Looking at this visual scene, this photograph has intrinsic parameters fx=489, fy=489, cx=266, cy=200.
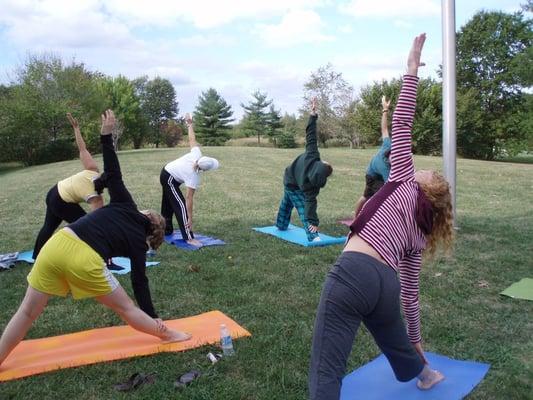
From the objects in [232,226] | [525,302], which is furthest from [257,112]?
[525,302]

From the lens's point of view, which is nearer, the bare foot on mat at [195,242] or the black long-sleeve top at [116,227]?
the black long-sleeve top at [116,227]

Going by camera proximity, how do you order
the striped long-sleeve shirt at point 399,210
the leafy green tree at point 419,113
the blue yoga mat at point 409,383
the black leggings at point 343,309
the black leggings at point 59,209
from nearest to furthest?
the black leggings at point 343,309 → the striped long-sleeve shirt at point 399,210 → the blue yoga mat at point 409,383 → the black leggings at point 59,209 → the leafy green tree at point 419,113

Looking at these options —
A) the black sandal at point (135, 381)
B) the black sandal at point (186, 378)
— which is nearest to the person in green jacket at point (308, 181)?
the black sandal at point (186, 378)

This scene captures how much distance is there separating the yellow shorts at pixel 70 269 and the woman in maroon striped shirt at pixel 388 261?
178 centimetres

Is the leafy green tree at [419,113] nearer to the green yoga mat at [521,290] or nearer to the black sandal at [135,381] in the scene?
the green yoga mat at [521,290]

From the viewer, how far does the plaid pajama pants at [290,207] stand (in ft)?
25.0

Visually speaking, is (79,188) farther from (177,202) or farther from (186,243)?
(186,243)

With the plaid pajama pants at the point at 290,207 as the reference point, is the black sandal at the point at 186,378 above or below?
below

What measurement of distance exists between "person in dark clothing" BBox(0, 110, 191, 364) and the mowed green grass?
44 centimetres

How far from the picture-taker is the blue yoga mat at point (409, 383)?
3.32m

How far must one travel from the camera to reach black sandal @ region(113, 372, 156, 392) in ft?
11.2

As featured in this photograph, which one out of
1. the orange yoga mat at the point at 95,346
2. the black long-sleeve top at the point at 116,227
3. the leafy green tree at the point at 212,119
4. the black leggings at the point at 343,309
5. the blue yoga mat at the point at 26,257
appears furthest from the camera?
the leafy green tree at the point at 212,119

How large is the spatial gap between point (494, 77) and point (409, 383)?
39111 mm

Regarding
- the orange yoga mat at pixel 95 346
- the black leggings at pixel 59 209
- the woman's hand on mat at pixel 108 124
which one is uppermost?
the woman's hand on mat at pixel 108 124
